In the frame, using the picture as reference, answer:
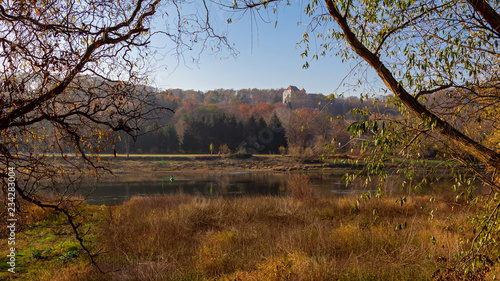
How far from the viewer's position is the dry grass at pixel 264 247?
540cm

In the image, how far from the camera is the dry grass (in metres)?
5.40

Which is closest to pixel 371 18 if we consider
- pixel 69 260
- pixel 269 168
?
pixel 69 260

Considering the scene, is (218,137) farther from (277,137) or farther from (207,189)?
(207,189)

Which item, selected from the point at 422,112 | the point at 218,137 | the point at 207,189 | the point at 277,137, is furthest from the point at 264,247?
the point at 277,137

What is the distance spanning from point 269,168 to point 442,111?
41.2m

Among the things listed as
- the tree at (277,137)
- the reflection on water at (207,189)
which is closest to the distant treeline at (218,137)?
the tree at (277,137)

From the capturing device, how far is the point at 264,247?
23.8 ft

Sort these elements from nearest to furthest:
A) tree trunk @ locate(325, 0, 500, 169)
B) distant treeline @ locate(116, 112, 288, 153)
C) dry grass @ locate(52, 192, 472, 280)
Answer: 1. tree trunk @ locate(325, 0, 500, 169)
2. dry grass @ locate(52, 192, 472, 280)
3. distant treeline @ locate(116, 112, 288, 153)

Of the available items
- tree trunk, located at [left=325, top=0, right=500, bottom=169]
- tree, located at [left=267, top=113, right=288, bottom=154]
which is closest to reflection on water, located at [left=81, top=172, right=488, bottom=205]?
tree trunk, located at [left=325, top=0, right=500, bottom=169]

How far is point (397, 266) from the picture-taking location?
5.73 metres

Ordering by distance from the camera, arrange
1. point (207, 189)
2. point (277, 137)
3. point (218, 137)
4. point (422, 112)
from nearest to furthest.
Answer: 1. point (422, 112)
2. point (207, 189)
3. point (218, 137)
4. point (277, 137)

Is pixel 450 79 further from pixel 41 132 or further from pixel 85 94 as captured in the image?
pixel 41 132

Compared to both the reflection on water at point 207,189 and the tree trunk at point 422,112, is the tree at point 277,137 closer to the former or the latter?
the reflection on water at point 207,189

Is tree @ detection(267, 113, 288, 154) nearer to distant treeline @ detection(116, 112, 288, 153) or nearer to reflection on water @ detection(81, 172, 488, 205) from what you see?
distant treeline @ detection(116, 112, 288, 153)
